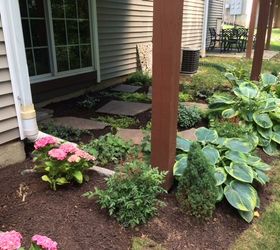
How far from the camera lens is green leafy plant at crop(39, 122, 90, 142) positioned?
3.40 m

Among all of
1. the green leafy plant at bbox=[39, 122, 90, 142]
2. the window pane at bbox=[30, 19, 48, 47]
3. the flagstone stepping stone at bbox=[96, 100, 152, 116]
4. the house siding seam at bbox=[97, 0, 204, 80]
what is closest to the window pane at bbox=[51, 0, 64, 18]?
the window pane at bbox=[30, 19, 48, 47]

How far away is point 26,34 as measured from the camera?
4.25m

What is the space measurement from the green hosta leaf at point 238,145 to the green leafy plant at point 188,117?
1.21m

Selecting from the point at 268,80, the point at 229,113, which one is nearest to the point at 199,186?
the point at 229,113

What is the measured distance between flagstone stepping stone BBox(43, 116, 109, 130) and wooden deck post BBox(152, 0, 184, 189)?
1690 millimetres

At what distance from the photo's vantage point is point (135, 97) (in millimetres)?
5320

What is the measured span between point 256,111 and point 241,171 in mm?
1522

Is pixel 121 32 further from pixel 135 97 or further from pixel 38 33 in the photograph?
pixel 38 33

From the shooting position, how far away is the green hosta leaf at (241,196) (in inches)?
85.8

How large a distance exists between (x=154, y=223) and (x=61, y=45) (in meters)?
3.66

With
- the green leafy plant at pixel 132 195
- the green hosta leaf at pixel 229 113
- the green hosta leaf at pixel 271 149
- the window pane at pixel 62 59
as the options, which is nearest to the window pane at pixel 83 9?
the window pane at pixel 62 59

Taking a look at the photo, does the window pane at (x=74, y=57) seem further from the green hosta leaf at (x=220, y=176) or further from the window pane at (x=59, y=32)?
the green hosta leaf at (x=220, y=176)

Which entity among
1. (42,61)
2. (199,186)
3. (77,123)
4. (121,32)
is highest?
(121,32)

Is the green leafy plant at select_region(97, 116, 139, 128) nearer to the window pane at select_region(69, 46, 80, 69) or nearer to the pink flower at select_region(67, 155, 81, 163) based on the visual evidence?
the window pane at select_region(69, 46, 80, 69)
